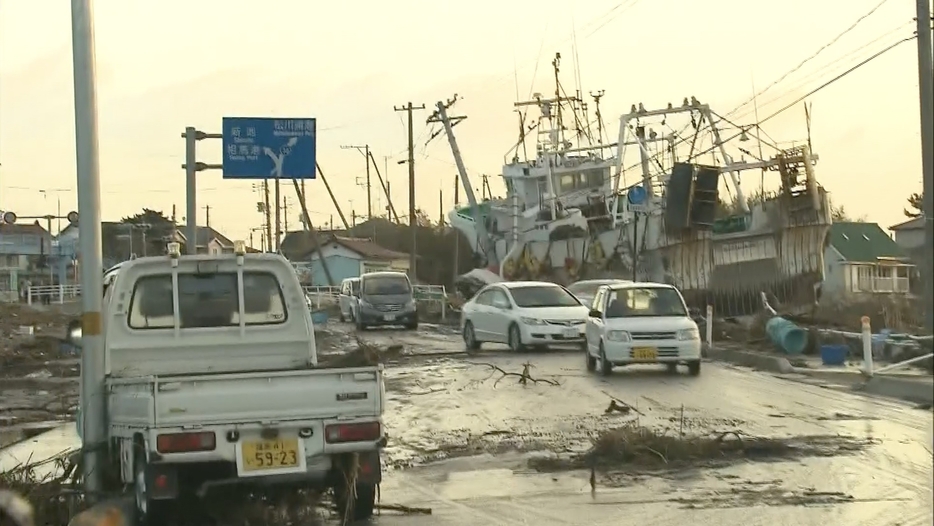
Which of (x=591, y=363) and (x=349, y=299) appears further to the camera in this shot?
(x=349, y=299)

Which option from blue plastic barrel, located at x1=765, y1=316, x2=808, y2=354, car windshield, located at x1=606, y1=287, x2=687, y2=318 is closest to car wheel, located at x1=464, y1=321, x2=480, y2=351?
blue plastic barrel, located at x1=765, y1=316, x2=808, y2=354

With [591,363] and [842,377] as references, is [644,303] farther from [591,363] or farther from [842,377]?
[842,377]

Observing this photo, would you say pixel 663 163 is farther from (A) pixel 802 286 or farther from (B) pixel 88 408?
(B) pixel 88 408

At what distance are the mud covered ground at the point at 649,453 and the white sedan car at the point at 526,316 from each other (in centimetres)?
541

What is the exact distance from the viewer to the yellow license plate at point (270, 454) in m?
7.32

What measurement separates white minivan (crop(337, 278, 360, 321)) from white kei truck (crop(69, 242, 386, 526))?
30.0 meters

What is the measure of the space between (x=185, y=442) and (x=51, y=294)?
192 feet

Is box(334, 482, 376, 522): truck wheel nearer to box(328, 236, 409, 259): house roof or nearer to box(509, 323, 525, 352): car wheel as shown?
box(509, 323, 525, 352): car wheel

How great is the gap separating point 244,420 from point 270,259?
7.70 feet

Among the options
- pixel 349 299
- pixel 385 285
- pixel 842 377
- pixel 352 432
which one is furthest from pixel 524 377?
pixel 349 299

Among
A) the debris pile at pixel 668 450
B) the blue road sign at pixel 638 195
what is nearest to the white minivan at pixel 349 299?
the blue road sign at pixel 638 195

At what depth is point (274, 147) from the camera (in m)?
24.3

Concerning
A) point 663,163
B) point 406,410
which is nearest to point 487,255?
point 663,163

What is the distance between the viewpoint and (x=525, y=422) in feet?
44.9
